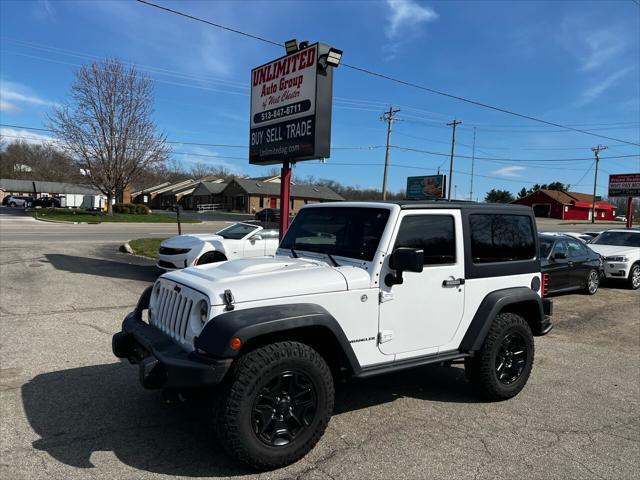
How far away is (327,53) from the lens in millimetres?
9773

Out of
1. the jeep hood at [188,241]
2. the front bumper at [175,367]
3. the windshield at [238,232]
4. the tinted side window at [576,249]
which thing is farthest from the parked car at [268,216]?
the front bumper at [175,367]

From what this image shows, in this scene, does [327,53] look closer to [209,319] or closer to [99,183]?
[209,319]

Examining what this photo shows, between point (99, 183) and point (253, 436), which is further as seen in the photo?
point (99, 183)

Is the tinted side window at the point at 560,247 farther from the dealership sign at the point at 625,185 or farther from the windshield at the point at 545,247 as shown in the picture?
the dealership sign at the point at 625,185

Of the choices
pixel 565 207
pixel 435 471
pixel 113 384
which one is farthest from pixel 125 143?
pixel 565 207

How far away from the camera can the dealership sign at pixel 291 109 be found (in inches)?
387

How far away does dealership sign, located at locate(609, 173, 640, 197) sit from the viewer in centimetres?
3241

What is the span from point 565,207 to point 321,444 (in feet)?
271

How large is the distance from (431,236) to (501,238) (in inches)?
35.9

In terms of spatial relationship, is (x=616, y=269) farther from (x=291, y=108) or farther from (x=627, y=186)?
(x=627, y=186)

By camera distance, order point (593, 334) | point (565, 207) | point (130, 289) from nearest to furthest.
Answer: point (593, 334), point (130, 289), point (565, 207)

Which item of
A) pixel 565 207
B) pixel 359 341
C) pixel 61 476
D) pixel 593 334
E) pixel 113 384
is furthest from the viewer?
pixel 565 207

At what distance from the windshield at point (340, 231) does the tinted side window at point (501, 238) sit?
38.3 inches

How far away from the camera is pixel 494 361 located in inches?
174
